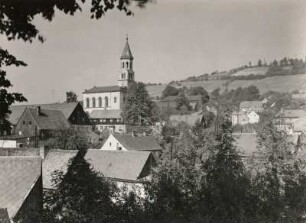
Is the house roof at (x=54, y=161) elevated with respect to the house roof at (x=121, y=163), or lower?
elevated

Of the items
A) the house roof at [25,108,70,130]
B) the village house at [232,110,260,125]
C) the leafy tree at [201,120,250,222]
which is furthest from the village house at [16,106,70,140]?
the village house at [232,110,260,125]

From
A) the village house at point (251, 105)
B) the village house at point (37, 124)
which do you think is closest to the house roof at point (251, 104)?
the village house at point (251, 105)

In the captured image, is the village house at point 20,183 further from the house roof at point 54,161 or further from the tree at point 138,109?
the tree at point 138,109

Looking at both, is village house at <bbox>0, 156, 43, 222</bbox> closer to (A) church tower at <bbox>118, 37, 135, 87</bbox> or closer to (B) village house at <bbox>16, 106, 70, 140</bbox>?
(B) village house at <bbox>16, 106, 70, 140</bbox>

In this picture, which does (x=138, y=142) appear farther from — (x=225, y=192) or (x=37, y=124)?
(x=225, y=192)

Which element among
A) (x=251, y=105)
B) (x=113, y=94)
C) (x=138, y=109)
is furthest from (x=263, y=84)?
(x=138, y=109)

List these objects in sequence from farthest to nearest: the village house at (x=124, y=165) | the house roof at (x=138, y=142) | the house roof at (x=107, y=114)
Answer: the house roof at (x=107, y=114), the house roof at (x=138, y=142), the village house at (x=124, y=165)

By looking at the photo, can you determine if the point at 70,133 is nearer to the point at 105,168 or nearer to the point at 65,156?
the point at 105,168
